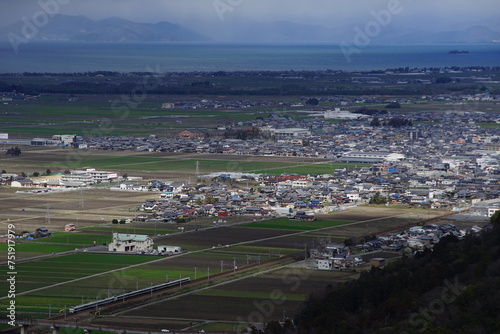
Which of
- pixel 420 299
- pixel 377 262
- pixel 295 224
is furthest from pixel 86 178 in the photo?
pixel 420 299

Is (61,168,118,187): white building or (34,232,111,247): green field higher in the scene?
(61,168,118,187): white building

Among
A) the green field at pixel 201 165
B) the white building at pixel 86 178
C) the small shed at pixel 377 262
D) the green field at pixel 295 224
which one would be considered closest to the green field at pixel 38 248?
the green field at pixel 295 224

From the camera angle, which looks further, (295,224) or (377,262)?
(295,224)

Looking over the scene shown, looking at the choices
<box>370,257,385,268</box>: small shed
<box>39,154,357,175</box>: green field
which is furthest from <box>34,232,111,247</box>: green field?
<box>39,154,357,175</box>: green field

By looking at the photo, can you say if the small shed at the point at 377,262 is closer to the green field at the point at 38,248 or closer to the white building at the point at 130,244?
the white building at the point at 130,244

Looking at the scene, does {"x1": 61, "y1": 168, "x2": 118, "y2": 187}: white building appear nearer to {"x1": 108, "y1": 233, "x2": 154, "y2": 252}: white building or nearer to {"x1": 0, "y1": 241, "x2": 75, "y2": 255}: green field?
{"x1": 0, "y1": 241, "x2": 75, "y2": 255}: green field

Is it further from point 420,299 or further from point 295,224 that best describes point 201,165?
point 420,299

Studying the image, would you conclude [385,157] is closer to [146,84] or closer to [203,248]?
[203,248]

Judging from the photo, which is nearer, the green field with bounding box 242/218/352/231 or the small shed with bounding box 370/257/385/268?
the small shed with bounding box 370/257/385/268
